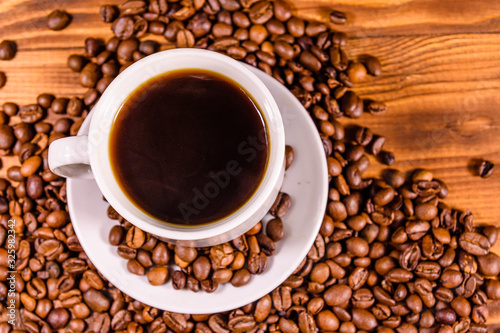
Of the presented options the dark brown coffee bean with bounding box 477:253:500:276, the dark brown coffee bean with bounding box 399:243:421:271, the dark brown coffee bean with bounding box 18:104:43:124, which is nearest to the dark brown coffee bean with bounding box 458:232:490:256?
the dark brown coffee bean with bounding box 477:253:500:276

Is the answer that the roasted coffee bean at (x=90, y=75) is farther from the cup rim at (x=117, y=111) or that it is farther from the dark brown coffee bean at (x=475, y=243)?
the dark brown coffee bean at (x=475, y=243)

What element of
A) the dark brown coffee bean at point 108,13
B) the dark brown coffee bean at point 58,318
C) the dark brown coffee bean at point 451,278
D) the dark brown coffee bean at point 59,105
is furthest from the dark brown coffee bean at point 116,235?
the dark brown coffee bean at point 451,278

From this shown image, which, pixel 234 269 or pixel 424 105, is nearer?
pixel 234 269

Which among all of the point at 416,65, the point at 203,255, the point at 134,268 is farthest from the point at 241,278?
the point at 416,65

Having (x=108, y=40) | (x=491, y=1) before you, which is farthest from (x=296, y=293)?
(x=491, y=1)

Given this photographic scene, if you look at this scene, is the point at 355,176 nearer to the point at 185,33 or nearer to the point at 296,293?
the point at 296,293

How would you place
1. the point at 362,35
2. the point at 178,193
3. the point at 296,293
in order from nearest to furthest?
the point at 178,193 < the point at 296,293 < the point at 362,35
